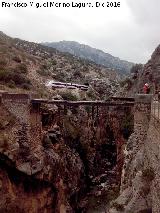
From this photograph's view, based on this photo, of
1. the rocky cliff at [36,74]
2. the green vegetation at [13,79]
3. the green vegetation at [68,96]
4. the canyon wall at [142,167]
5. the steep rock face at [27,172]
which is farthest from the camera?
the green vegetation at [68,96]

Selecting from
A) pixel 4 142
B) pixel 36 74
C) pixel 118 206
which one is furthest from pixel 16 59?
pixel 118 206

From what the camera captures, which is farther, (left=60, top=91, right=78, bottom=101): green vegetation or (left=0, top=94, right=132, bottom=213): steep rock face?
(left=60, top=91, right=78, bottom=101): green vegetation

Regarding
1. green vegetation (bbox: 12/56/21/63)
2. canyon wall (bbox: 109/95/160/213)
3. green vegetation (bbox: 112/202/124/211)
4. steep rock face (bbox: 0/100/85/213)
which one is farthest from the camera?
green vegetation (bbox: 12/56/21/63)

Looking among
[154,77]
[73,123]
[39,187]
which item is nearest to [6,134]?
[39,187]

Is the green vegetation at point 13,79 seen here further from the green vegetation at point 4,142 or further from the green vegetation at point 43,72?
the green vegetation at point 4,142

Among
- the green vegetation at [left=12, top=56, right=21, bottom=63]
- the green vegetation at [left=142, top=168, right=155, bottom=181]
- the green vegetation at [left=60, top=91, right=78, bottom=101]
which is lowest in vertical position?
the green vegetation at [left=60, top=91, right=78, bottom=101]

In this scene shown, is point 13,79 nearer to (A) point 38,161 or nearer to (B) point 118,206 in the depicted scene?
(A) point 38,161

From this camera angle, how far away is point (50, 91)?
1854 inches

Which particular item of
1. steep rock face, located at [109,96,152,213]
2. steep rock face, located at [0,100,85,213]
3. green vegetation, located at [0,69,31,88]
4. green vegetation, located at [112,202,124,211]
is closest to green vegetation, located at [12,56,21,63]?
green vegetation, located at [0,69,31,88]

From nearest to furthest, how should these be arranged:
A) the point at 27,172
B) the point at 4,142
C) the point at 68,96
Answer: the point at 4,142 → the point at 27,172 → the point at 68,96

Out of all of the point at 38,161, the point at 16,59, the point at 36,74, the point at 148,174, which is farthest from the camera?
the point at 36,74

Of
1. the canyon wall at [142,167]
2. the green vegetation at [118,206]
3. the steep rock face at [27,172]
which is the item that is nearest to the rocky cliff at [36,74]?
the steep rock face at [27,172]

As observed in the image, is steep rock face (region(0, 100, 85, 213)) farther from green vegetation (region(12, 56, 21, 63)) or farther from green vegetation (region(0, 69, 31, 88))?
green vegetation (region(12, 56, 21, 63))

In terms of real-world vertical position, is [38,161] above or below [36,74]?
below
